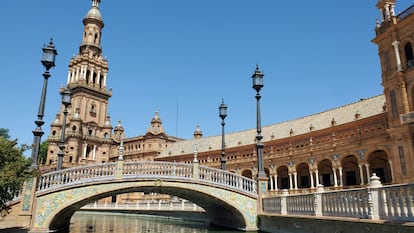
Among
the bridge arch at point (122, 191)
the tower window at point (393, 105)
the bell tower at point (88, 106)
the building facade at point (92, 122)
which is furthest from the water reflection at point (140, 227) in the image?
the bell tower at point (88, 106)

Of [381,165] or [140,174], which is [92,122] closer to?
[381,165]

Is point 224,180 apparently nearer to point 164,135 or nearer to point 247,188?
point 247,188

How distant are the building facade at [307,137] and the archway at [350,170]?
105 millimetres

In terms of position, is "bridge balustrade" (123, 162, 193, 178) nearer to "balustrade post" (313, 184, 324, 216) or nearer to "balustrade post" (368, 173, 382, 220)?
"balustrade post" (313, 184, 324, 216)

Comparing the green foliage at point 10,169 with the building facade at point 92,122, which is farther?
the building facade at point 92,122

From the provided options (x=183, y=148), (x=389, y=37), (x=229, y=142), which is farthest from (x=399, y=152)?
(x=183, y=148)

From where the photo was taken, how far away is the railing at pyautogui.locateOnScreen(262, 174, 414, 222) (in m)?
7.22

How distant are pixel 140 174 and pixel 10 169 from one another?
598 cm

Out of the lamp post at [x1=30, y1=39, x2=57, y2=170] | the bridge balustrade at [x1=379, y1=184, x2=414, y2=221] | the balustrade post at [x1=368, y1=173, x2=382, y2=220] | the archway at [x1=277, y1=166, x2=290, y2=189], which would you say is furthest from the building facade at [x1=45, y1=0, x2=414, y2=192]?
the lamp post at [x1=30, y1=39, x2=57, y2=170]

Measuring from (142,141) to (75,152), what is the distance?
13526 mm

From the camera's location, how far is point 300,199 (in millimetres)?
12477

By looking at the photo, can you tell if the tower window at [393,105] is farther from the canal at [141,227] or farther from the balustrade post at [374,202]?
the balustrade post at [374,202]

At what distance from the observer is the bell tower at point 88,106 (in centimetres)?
6425

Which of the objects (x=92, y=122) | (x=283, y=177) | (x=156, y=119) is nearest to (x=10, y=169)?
(x=283, y=177)
